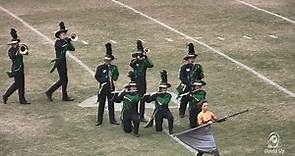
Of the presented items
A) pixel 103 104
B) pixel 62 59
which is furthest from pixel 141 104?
pixel 62 59

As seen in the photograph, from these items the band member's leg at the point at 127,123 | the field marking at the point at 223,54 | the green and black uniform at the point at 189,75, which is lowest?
the field marking at the point at 223,54

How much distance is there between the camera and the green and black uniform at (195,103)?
514 inches

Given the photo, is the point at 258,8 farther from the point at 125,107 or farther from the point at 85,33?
the point at 125,107

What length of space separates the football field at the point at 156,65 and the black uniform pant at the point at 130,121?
0.50 ft

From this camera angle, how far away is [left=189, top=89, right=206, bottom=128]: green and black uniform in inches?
514

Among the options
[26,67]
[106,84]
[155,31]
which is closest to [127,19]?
[155,31]

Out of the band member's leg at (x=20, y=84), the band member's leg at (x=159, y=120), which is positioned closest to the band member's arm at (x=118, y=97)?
the band member's leg at (x=159, y=120)

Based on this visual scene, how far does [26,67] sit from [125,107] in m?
5.85

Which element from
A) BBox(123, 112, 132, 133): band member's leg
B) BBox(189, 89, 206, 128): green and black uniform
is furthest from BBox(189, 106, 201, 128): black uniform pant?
BBox(123, 112, 132, 133): band member's leg

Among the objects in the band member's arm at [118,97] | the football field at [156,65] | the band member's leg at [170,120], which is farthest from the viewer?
the band member's arm at [118,97]

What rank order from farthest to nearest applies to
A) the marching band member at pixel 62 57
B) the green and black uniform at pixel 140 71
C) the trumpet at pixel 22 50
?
the marching band member at pixel 62 57 < the trumpet at pixel 22 50 < the green and black uniform at pixel 140 71

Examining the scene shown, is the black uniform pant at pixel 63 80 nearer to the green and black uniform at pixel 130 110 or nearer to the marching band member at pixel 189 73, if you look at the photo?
the green and black uniform at pixel 130 110

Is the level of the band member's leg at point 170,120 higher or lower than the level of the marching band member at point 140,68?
lower

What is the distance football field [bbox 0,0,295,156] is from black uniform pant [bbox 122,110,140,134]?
15cm
